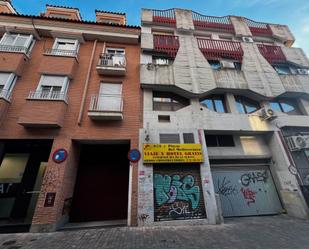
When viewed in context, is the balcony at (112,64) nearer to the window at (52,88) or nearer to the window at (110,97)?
the window at (110,97)

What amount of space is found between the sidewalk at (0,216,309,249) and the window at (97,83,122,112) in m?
5.86

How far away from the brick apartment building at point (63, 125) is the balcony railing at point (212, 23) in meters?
7.32

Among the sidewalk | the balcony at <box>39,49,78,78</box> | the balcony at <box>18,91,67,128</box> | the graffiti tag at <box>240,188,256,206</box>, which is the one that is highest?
the balcony at <box>39,49,78,78</box>

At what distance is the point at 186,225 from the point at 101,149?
20.5ft

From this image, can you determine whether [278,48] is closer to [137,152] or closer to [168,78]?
[168,78]

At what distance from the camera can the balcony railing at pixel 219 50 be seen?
11312 millimetres

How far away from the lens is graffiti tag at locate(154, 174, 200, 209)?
723 cm

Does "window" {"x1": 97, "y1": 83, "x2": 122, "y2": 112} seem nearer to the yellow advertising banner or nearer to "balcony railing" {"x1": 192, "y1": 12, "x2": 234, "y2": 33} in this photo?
the yellow advertising banner

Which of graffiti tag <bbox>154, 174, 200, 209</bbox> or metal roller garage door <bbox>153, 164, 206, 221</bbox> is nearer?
metal roller garage door <bbox>153, 164, 206, 221</bbox>

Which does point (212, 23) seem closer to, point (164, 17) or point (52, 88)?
point (164, 17)

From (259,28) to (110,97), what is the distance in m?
14.9

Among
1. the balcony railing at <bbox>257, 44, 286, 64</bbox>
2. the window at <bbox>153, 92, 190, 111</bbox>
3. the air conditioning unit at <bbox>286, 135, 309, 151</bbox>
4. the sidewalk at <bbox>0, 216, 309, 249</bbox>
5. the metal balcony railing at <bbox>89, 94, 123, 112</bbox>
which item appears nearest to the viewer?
the sidewalk at <bbox>0, 216, 309, 249</bbox>

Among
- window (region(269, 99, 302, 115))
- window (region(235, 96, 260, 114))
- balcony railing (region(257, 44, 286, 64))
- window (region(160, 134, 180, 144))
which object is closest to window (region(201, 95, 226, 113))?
window (region(235, 96, 260, 114))

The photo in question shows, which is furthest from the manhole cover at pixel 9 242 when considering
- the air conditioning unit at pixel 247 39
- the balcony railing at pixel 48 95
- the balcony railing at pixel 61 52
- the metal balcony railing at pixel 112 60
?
the air conditioning unit at pixel 247 39
